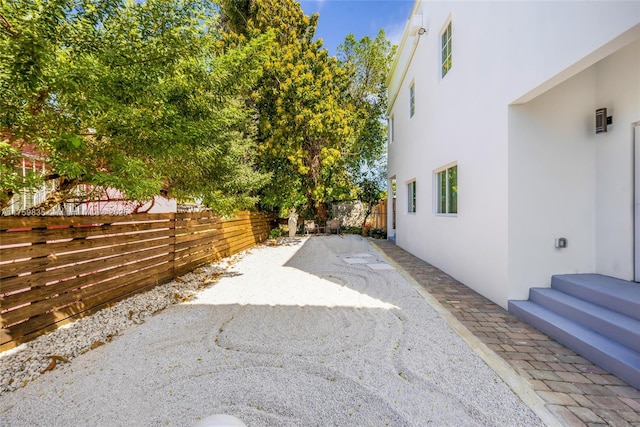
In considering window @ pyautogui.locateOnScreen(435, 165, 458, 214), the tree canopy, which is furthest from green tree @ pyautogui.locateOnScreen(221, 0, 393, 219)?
window @ pyautogui.locateOnScreen(435, 165, 458, 214)

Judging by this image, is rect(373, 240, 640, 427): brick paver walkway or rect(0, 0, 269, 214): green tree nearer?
rect(373, 240, 640, 427): brick paver walkway

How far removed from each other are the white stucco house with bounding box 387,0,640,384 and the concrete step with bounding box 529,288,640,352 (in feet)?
0.89

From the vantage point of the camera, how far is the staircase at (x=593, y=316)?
2.66 m

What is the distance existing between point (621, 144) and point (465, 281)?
3.02 metres

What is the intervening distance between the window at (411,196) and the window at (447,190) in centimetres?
228

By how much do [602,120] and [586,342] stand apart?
9.66 feet

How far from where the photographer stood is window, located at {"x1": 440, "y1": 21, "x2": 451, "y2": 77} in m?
6.36

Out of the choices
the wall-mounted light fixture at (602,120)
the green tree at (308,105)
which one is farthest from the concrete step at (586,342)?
the green tree at (308,105)

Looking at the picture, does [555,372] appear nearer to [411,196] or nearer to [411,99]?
[411,196]

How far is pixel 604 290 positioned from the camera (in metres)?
3.30

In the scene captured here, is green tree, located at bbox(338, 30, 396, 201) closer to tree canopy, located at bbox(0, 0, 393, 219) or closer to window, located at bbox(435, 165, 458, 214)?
window, located at bbox(435, 165, 458, 214)

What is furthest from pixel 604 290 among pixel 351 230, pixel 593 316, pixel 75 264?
pixel 351 230

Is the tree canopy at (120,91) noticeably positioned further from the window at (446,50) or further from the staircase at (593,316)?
the staircase at (593,316)

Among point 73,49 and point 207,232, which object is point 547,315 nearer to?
point 73,49
